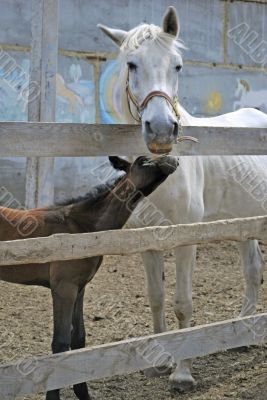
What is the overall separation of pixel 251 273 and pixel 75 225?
2.47m

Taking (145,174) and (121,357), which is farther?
(145,174)

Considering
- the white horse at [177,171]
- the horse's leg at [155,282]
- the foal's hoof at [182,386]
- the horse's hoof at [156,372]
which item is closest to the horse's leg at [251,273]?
the white horse at [177,171]

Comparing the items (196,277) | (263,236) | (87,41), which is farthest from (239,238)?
(87,41)

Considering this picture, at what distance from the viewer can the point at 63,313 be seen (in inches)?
136

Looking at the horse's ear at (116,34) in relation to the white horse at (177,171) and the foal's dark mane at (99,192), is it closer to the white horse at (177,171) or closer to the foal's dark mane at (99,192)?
the white horse at (177,171)

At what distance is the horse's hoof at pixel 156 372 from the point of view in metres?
4.48

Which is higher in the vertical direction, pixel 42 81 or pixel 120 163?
pixel 42 81

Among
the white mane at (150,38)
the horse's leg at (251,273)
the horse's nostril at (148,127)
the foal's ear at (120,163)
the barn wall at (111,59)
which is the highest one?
the barn wall at (111,59)

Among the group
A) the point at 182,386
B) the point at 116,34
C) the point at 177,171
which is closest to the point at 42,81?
the point at 116,34

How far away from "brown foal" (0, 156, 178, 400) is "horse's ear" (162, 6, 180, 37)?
2.97 feet

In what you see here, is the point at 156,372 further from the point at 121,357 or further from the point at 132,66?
the point at 132,66

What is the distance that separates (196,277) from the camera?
7.12 m

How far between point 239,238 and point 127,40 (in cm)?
139

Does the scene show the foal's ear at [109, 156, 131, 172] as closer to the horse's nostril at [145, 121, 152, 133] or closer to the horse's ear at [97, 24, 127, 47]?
the horse's nostril at [145, 121, 152, 133]
